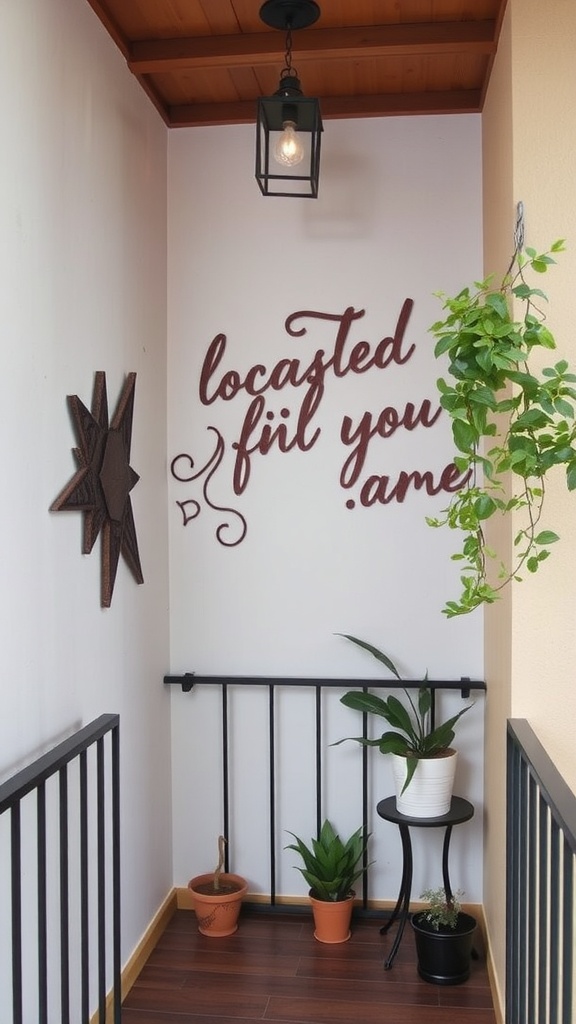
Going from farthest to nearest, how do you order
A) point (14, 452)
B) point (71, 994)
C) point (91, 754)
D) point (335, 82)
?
point (335, 82)
point (91, 754)
point (71, 994)
point (14, 452)

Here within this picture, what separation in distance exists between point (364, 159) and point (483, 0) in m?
0.71

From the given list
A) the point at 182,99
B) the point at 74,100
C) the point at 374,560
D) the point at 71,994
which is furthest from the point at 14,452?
the point at 182,99

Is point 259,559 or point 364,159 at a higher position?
point 364,159

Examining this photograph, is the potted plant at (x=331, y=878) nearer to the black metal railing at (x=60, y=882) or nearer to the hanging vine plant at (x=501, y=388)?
the black metal railing at (x=60, y=882)

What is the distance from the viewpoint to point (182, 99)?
3311 millimetres

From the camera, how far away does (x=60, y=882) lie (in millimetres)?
2123

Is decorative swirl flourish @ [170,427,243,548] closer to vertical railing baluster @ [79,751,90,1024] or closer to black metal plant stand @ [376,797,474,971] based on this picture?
black metal plant stand @ [376,797,474,971]

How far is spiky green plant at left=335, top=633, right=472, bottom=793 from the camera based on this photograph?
116 inches

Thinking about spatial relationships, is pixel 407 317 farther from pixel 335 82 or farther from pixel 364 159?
pixel 335 82

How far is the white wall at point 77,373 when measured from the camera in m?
2.06

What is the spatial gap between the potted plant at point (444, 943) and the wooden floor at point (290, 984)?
0.03m

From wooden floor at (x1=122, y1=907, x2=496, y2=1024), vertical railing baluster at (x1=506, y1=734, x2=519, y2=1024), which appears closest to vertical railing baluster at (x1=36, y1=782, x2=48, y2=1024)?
wooden floor at (x1=122, y1=907, x2=496, y2=1024)

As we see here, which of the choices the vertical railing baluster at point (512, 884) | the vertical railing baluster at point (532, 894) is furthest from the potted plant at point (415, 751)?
the vertical railing baluster at point (532, 894)

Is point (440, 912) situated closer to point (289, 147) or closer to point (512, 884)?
point (512, 884)
